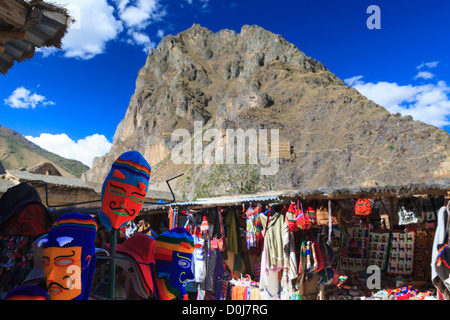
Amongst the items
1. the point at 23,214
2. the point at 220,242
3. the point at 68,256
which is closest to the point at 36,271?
the point at 68,256

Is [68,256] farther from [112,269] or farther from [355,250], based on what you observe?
[355,250]

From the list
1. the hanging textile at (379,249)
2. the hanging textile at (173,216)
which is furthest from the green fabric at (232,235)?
the hanging textile at (379,249)

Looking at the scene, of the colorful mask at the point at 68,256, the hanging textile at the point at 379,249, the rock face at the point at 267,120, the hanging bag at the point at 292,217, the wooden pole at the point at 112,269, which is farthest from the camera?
the rock face at the point at 267,120

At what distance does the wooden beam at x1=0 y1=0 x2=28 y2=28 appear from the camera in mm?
2182

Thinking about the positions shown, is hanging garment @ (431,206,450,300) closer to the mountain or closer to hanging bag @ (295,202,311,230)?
hanging bag @ (295,202,311,230)

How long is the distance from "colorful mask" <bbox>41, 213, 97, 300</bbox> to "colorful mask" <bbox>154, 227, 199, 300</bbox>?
1.63 ft

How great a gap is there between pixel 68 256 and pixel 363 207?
5.32 meters

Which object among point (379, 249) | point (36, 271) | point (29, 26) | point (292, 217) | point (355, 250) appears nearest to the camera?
point (36, 271)

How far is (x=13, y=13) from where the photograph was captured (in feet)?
7.36

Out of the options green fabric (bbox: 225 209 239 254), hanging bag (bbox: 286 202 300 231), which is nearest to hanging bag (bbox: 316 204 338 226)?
hanging bag (bbox: 286 202 300 231)

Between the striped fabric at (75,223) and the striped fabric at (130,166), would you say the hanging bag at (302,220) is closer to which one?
the striped fabric at (130,166)

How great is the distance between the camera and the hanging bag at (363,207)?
573cm

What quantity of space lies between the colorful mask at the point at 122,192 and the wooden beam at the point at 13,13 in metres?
1.28
